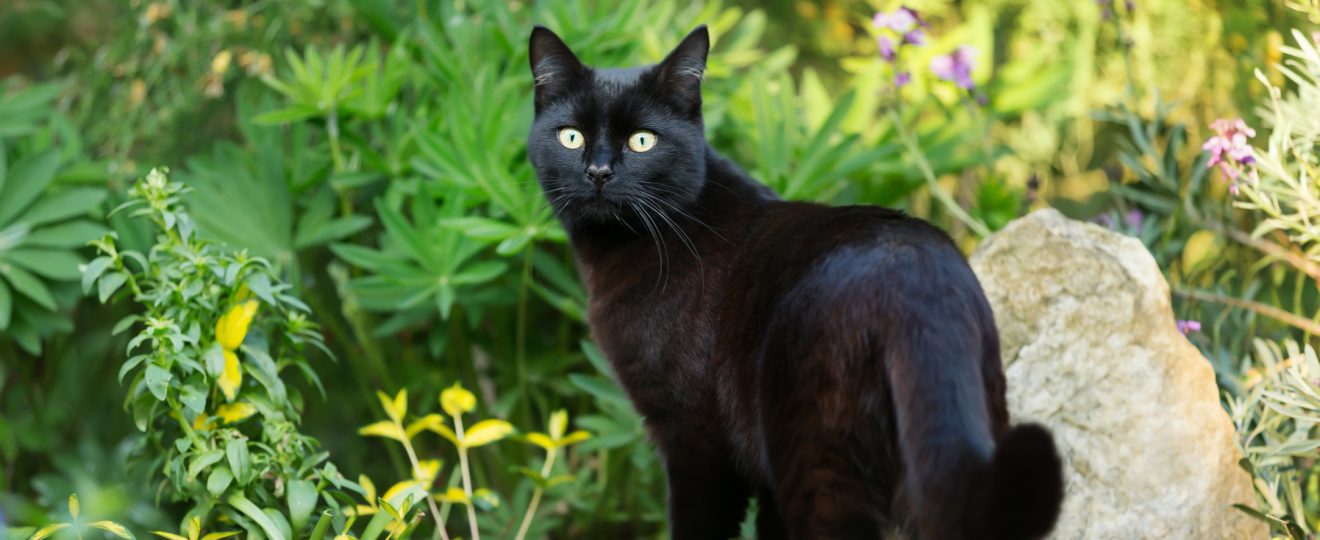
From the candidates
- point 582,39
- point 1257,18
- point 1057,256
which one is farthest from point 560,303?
point 1257,18

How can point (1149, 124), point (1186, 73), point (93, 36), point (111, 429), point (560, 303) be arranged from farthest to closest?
point (93, 36), point (1186, 73), point (111, 429), point (1149, 124), point (560, 303)

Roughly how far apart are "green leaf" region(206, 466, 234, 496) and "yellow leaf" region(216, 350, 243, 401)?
12cm

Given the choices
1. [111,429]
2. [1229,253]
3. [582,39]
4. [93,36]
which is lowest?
[1229,253]

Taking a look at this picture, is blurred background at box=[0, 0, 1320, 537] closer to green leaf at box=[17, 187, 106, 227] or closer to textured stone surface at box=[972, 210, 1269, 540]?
green leaf at box=[17, 187, 106, 227]

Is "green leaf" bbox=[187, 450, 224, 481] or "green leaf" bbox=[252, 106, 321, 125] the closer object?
"green leaf" bbox=[187, 450, 224, 481]

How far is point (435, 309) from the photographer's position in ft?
8.84

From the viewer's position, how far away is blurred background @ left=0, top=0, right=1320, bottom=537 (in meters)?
2.45

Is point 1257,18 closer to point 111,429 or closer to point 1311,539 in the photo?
point 1311,539

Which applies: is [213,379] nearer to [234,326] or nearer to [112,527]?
[234,326]

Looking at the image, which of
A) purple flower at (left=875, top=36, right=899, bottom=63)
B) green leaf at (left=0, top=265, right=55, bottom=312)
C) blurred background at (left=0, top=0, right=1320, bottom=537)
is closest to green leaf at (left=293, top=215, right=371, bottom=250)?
blurred background at (left=0, top=0, right=1320, bottom=537)

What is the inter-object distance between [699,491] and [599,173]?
1.80ft

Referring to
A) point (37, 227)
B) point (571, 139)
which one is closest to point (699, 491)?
point (571, 139)

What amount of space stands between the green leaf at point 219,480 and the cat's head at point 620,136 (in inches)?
27.9

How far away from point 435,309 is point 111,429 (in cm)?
101
